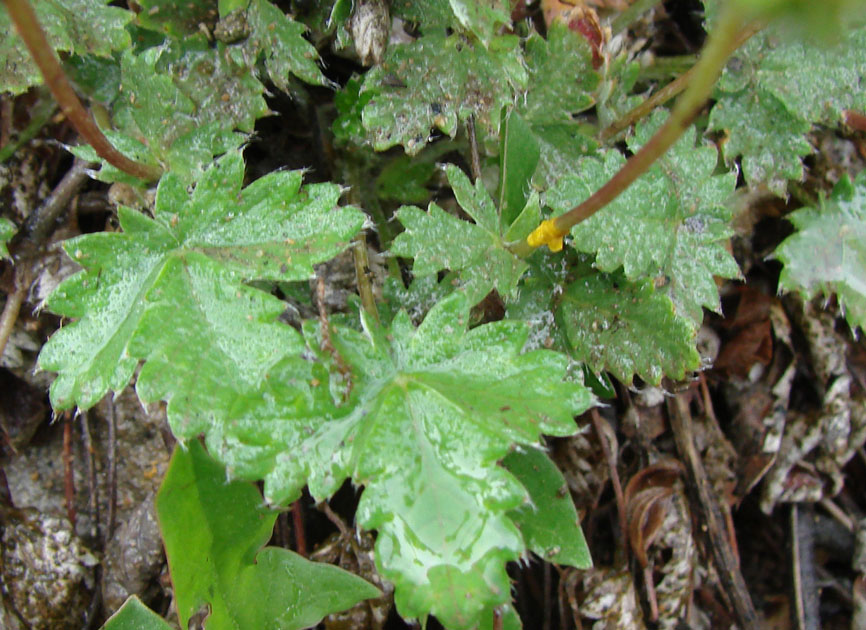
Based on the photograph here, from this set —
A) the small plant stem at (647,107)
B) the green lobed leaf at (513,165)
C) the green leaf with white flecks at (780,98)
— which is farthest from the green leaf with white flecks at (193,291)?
the green leaf with white flecks at (780,98)

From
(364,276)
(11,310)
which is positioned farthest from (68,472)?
(364,276)

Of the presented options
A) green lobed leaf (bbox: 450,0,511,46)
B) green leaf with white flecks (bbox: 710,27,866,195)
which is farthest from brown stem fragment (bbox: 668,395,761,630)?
green lobed leaf (bbox: 450,0,511,46)

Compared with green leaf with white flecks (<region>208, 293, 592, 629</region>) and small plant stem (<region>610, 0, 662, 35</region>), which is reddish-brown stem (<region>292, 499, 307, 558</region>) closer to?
green leaf with white flecks (<region>208, 293, 592, 629</region>)

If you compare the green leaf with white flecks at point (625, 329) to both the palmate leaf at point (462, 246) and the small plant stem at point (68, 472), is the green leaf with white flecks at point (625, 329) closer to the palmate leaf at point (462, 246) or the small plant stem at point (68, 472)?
the palmate leaf at point (462, 246)

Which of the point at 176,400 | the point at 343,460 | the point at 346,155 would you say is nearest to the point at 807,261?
the point at 346,155

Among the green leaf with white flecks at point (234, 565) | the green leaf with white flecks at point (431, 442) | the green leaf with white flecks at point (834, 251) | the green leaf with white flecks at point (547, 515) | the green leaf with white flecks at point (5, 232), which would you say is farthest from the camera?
the green leaf with white flecks at point (834, 251)

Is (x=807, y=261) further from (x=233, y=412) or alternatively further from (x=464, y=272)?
(x=233, y=412)
